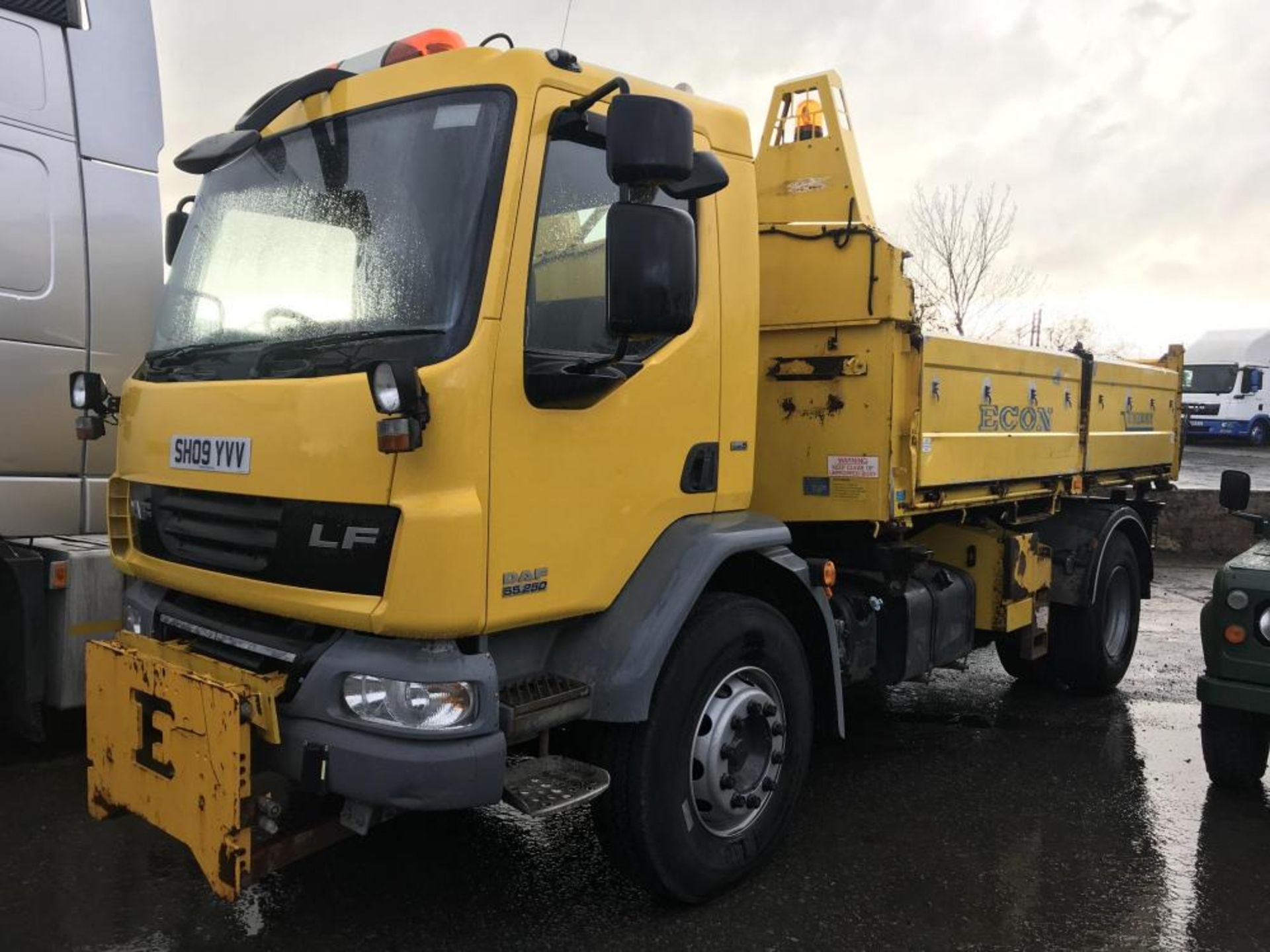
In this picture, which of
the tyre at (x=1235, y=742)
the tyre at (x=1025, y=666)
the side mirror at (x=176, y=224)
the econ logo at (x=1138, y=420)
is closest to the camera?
the side mirror at (x=176, y=224)

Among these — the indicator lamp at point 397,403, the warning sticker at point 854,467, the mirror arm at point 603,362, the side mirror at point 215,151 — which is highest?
the side mirror at point 215,151

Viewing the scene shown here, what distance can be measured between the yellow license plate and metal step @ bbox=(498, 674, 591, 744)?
0.64 m

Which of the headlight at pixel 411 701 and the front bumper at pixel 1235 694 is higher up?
the headlight at pixel 411 701

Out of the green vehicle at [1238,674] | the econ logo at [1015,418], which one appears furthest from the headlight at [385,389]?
the green vehicle at [1238,674]

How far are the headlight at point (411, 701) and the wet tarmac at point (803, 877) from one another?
3.19 ft

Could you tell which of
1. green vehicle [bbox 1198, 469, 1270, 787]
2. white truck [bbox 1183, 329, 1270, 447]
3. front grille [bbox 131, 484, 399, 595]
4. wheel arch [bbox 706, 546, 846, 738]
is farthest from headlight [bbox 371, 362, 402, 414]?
A: white truck [bbox 1183, 329, 1270, 447]

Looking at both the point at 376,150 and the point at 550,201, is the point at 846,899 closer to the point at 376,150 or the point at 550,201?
the point at 550,201

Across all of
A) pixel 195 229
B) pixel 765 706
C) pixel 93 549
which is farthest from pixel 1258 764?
pixel 93 549

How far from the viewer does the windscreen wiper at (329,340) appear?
272 cm

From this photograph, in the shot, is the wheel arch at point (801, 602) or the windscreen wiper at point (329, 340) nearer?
the windscreen wiper at point (329, 340)

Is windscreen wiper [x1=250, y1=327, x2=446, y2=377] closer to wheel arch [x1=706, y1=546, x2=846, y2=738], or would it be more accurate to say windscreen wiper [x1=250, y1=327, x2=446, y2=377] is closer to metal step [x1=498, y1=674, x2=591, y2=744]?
metal step [x1=498, y1=674, x2=591, y2=744]

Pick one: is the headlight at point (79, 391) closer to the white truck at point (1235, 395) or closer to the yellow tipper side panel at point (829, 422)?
the yellow tipper side panel at point (829, 422)

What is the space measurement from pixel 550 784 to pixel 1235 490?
3907 millimetres

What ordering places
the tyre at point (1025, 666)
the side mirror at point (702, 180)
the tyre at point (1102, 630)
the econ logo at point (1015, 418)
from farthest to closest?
1. the tyre at point (1025, 666)
2. the tyre at point (1102, 630)
3. the econ logo at point (1015, 418)
4. the side mirror at point (702, 180)
